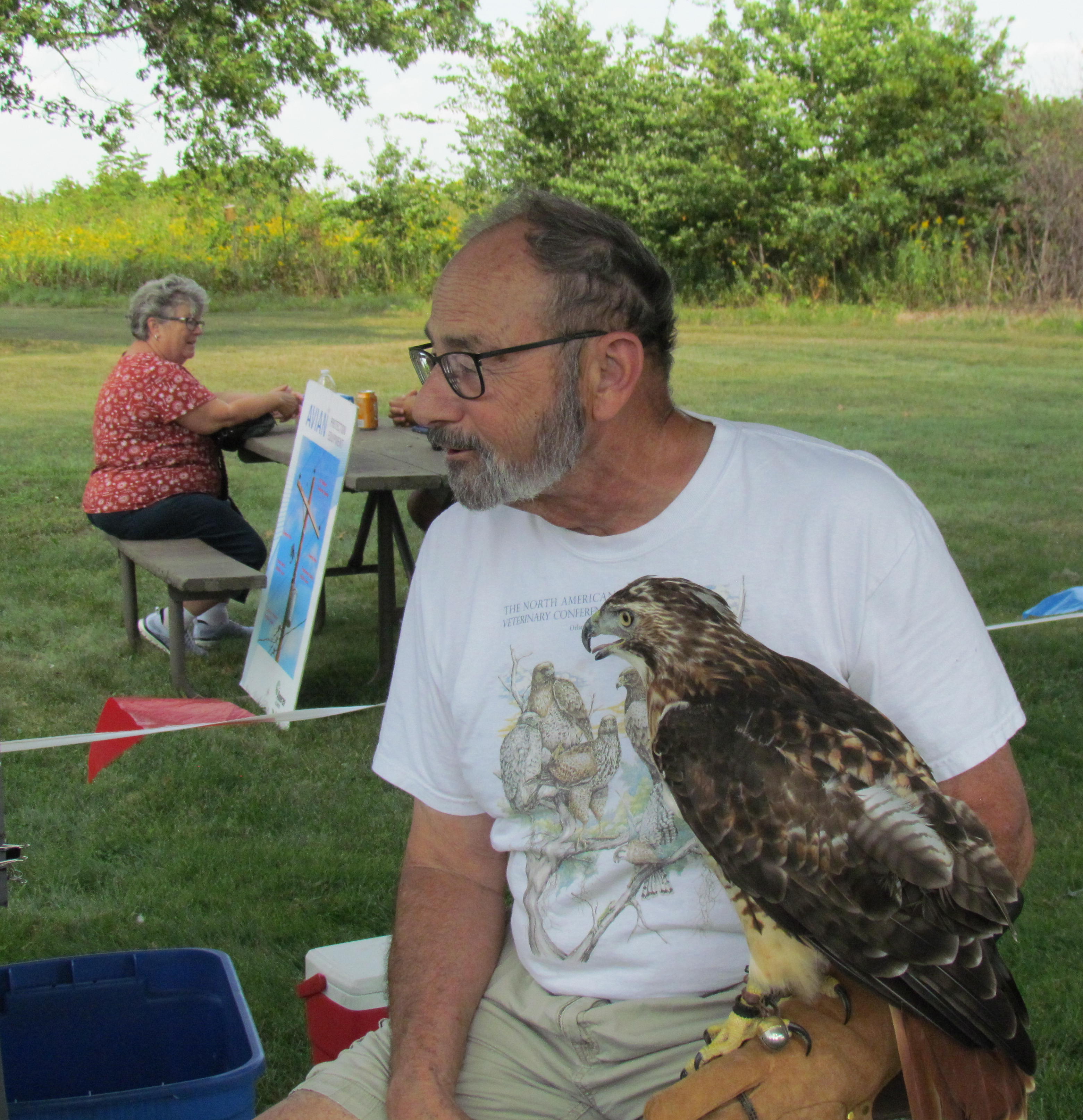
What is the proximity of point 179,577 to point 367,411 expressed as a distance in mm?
1776

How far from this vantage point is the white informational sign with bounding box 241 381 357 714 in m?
4.76

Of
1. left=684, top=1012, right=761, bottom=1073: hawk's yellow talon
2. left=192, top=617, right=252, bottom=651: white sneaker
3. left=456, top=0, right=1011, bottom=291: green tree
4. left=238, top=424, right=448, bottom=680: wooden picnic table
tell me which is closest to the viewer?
left=684, top=1012, right=761, bottom=1073: hawk's yellow talon

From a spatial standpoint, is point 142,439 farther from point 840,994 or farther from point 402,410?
point 840,994

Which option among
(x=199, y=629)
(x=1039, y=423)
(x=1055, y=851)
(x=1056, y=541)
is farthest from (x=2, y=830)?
(x=1039, y=423)

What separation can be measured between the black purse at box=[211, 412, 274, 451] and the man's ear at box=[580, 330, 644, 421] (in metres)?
4.25

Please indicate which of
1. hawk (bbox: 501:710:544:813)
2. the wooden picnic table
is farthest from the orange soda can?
hawk (bbox: 501:710:544:813)

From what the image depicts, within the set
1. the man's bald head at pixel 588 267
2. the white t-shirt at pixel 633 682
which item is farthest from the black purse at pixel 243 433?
the white t-shirt at pixel 633 682

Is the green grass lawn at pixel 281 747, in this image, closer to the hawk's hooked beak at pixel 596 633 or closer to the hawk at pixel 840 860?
the hawk at pixel 840 860

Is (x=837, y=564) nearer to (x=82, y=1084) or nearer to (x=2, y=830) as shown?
(x=2, y=830)

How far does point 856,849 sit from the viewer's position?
4.66 ft

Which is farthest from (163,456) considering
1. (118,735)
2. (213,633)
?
(118,735)

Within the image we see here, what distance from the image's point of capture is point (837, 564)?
1739 millimetres

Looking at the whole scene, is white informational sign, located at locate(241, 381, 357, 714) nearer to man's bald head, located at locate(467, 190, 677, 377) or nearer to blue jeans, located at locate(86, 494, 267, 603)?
blue jeans, located at locate(86, 494, 267, 603)

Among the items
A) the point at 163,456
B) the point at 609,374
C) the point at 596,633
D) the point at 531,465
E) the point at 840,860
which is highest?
the point at 609,374
